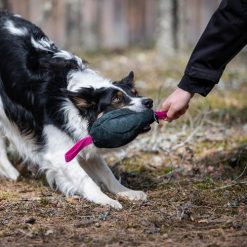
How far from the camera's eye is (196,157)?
6348 millimetres

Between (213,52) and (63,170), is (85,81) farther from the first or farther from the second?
(213,52)

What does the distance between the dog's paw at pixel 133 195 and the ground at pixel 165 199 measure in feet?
0.24

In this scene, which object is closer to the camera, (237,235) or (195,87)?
(237,235)

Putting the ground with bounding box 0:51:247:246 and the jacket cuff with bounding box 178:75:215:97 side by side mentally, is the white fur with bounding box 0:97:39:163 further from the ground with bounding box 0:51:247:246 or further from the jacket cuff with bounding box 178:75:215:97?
the jacket cuff with bounding box 178:75:215:97

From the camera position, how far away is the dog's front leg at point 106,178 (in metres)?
4.99

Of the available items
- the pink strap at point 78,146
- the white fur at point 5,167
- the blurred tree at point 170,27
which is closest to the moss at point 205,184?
the pink strap at point 78,146

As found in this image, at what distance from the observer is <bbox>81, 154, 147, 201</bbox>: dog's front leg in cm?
499

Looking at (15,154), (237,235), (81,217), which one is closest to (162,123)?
(15,154)

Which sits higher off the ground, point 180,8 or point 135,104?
point 135,104

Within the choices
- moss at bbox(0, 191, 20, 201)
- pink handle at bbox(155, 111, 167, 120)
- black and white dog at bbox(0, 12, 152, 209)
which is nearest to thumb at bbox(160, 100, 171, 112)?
pink handle at bbox(155, 111, 167, 120)

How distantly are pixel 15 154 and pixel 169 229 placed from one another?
9.58ft

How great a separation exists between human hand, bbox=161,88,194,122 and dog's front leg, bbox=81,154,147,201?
1023 millimetres

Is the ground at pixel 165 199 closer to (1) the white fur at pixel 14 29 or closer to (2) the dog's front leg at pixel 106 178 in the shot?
(2) the dog's front leg at pixel 106 178

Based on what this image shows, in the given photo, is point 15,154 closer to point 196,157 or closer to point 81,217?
point 196,157
